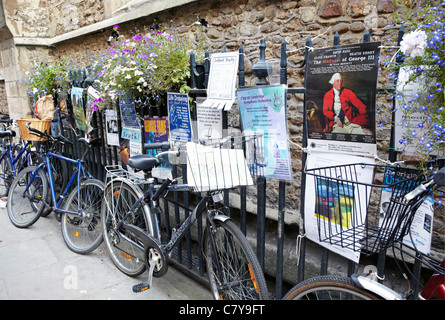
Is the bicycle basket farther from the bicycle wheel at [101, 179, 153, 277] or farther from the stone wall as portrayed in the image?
the bicycle wheel at [101, 179, 153, 277]

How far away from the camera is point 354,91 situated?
5.63 ft

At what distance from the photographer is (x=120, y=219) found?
332 cm

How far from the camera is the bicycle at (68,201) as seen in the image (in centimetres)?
373

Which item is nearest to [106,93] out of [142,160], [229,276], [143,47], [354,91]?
[143,47]

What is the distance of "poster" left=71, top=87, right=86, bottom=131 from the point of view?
4191mm

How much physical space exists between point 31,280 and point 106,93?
1947 millimetres

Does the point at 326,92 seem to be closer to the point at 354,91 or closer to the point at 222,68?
the point at 354,91

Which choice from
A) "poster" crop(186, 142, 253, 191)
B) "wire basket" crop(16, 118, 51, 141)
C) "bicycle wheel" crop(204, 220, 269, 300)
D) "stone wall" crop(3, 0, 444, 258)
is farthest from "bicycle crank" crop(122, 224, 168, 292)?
"wire basket" crop(16, 118, 51, 141)

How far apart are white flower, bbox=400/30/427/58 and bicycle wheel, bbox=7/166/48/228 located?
13.6 feet

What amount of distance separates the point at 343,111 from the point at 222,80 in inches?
37.1

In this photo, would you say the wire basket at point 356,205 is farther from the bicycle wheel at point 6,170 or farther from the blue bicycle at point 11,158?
the bicycle wheel at point 6,170

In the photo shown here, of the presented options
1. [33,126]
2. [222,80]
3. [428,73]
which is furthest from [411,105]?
[33,126]

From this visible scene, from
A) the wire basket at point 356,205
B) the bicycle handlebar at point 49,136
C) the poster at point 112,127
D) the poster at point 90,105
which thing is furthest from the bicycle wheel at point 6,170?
the wire basket at point 356,205

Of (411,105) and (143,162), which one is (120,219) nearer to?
(143,162)
